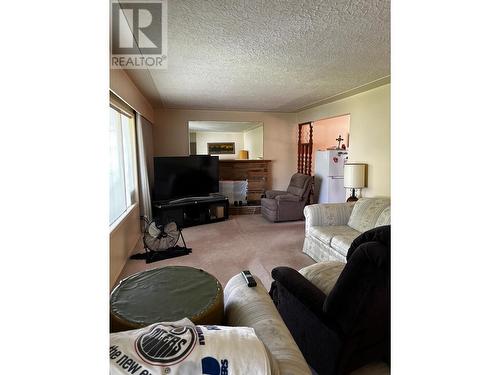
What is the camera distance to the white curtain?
4.27 m

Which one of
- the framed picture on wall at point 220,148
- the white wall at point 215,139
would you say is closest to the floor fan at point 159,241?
the framed picture on wall at point 220,148

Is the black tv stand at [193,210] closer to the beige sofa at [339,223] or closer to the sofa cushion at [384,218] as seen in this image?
the beige sofa at [339,223]

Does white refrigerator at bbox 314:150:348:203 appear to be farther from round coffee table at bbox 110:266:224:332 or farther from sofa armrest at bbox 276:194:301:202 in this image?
round coffee table at bbox 110:266:224:332

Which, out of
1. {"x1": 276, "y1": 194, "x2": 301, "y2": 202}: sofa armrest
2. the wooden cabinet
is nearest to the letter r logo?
{"x1": 276, "y1": 194, "x2": 301, "y2": 202}: sofa armrest

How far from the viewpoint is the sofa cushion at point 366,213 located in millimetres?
3062

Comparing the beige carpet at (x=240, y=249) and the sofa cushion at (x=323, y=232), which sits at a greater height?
the sofa cushion at (x=323, y=232)

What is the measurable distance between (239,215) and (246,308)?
4884mm

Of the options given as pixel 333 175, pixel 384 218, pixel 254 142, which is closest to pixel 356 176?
pixel 333 175

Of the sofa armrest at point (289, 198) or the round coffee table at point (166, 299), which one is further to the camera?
the sofa armrest at point (289, 198)

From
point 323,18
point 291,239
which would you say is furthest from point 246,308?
point 291,239

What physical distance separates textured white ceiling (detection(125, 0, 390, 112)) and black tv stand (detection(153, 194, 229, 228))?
1.93 m
